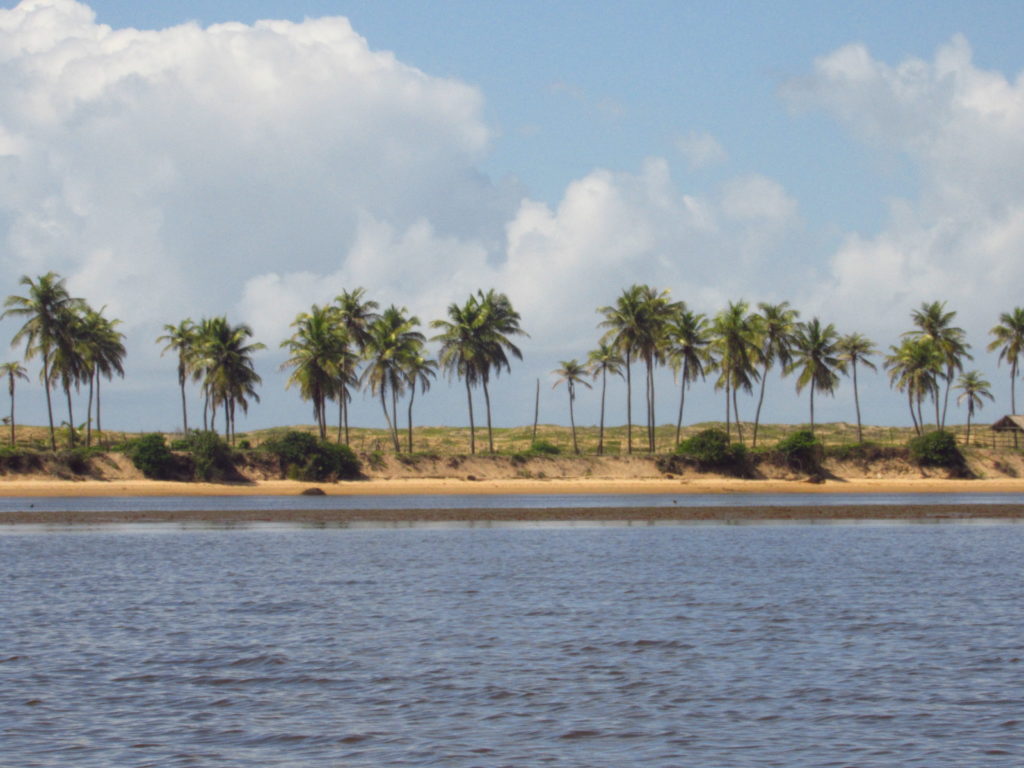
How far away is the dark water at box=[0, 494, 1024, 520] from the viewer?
65.3 m

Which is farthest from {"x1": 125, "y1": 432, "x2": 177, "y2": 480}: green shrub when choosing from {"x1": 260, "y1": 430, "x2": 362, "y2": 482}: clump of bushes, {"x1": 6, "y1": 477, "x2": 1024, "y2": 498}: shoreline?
{"x1": 260, "y1": 430, "x2": 362, "y2": 482}: clump of bushes

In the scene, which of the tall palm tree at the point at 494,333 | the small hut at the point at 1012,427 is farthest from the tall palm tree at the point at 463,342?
the small hut at the point at 1012,427

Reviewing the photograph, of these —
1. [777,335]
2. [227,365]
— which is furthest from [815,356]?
[227,365]

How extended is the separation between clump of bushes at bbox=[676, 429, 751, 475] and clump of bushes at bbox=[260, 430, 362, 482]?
2719cm

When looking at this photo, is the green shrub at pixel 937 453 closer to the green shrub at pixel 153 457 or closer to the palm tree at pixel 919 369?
the palm tree at pixel 919 369

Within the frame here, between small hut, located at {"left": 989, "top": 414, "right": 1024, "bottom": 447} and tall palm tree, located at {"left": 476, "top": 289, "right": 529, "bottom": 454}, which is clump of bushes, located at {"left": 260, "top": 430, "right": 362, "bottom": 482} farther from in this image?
small hut, located at {"left": 989, "top": 414, "right": 1024, "bottom": 447}

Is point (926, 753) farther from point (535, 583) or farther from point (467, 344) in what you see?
point (467, 344)

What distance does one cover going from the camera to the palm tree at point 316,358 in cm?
9081

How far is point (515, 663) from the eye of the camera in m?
16.2

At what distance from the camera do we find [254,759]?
11000 millimetres

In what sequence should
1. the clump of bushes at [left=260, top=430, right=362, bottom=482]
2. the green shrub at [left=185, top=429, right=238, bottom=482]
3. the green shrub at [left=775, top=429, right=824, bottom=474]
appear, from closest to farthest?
the green shrub at [left=185, top=429, right=238, bottom=482]
the clump of bushes at [left=260, top=430, right=362, bottom=482]
the green shrub at [left=775, top=429, right=824, bottom=474]

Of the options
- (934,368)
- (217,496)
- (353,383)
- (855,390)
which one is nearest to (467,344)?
(353,383)

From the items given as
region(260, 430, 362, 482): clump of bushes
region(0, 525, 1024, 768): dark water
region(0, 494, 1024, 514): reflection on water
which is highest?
region(260, 430, 362, 482): clump of bushes

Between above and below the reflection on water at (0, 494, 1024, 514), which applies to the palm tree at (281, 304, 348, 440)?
above
